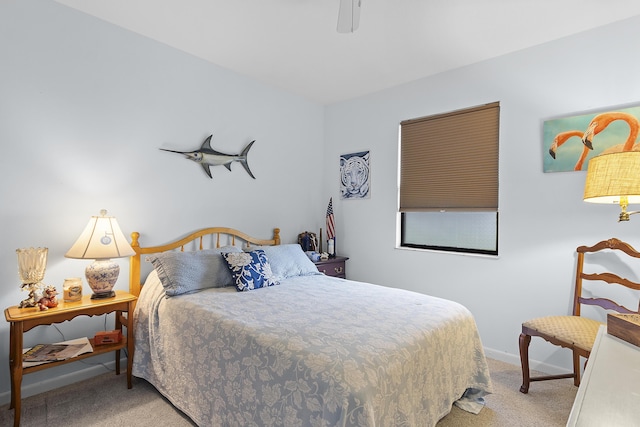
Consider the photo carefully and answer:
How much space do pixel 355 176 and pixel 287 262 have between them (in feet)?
4.79

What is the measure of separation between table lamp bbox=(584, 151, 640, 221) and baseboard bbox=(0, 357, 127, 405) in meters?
3.39

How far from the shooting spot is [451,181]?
316 cm

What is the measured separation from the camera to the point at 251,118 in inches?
135

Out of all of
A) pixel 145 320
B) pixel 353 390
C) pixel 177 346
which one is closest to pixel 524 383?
pixel 353 390

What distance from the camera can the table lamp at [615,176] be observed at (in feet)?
5.32

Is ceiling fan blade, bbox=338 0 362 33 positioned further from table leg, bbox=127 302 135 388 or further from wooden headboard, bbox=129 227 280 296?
table leg, bbox=127 302 135 388

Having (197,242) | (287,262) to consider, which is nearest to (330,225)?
(287,262)

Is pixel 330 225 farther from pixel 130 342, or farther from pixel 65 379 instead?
pixel 65 379

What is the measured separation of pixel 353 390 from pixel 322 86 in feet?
10.3

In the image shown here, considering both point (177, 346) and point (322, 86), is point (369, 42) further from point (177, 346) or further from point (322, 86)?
point (177, 346)

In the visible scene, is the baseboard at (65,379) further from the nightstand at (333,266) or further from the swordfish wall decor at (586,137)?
the swordfish wall decor at (586,137)

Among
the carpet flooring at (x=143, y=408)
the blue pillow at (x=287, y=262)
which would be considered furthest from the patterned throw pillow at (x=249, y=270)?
the carpet flooring at (x=143, y=408)

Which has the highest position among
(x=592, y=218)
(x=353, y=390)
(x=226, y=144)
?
(x=226, y=144)

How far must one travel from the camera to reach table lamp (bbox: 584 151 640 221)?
1.62 m
